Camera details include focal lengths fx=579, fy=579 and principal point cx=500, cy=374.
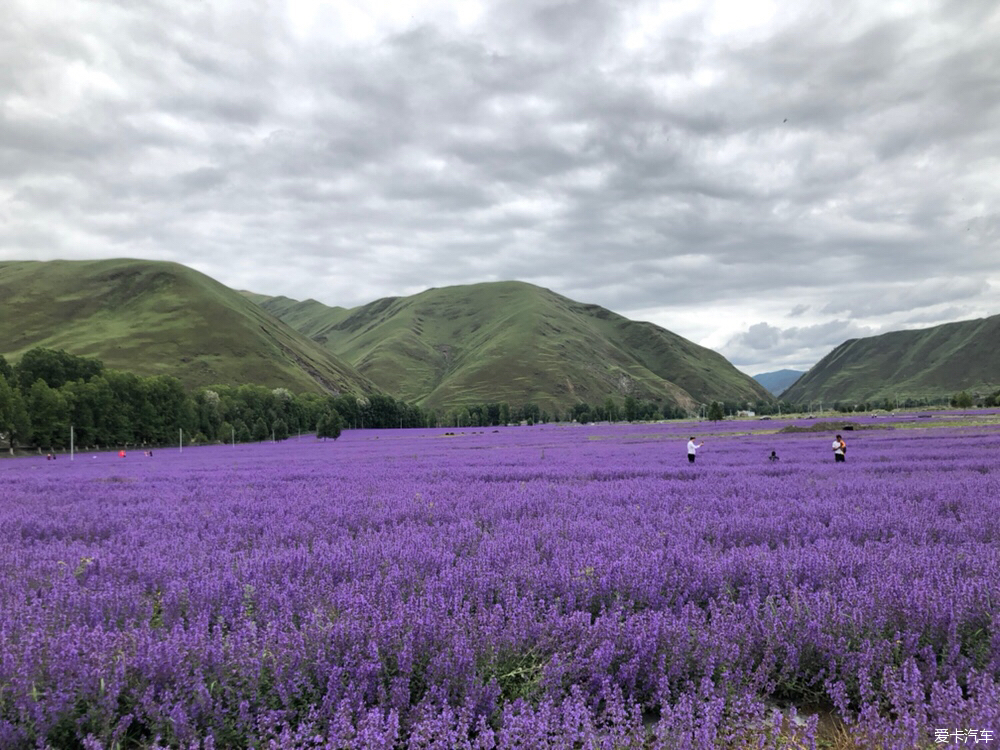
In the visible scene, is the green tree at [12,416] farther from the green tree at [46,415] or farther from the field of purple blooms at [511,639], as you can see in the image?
the field of purple blooms at [511,639]

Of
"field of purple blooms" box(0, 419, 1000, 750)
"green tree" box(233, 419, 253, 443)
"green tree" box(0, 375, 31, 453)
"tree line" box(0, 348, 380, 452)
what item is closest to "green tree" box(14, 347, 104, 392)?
"tree line" box(0, 348, 380, 452)

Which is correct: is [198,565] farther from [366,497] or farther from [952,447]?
[952,447]

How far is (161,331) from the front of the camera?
534 ft

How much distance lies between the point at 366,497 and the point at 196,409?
220 feet

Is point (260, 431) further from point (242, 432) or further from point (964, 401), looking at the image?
point (964, 401)

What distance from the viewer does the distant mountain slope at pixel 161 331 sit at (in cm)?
14575

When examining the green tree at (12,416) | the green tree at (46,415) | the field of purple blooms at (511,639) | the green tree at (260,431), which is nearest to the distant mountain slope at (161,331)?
the green tree at (260,431)

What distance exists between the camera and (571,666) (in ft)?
9.68

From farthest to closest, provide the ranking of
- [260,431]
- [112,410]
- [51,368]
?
[260,431]
[51,368]
[112,410]

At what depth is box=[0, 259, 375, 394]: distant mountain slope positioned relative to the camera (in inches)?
5738

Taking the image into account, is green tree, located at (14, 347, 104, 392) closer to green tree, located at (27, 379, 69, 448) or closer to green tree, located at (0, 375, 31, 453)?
green tree, located at (27, 379, 69, 448)

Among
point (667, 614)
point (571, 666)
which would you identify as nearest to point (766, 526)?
point (667, 614)

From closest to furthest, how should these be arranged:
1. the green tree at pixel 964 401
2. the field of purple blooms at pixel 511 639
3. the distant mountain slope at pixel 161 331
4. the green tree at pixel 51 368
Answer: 1. the field of purple blooms at pixel 511 639
2. the green tree at pixel 51 368
3. the green tree at pixel 964 401
4. the distant mountain slope at pixel 161 331


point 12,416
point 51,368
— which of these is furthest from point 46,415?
point 51,368
